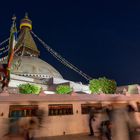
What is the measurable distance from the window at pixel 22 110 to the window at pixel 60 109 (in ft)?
5.41

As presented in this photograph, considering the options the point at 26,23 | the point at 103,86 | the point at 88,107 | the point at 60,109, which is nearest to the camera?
the point at 60,109

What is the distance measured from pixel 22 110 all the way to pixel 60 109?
378 centimetres

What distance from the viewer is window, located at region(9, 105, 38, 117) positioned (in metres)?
17.6

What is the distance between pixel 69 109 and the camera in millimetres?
19672

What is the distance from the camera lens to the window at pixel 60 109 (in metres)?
18.8

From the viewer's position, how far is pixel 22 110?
58.7 ft

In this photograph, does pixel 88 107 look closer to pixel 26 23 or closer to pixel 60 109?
pixel 60 109

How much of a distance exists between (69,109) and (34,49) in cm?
7193

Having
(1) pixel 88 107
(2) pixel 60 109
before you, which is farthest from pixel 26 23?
(2) pixel 60 109

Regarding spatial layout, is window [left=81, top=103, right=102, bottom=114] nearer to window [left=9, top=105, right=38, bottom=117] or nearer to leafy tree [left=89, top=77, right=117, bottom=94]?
window [left=9, top=105, right=38, bottom=117]

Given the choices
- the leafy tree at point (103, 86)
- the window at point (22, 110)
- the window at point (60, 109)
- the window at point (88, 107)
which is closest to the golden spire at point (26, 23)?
the leafy tree at point (103, 86)

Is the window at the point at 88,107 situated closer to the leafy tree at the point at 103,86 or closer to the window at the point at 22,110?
the window at the point at 22,110

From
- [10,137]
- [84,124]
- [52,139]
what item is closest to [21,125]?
[10,137]

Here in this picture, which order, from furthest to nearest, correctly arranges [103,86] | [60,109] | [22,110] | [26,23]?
[26,23], [103,86], [60,109], [22,110]
